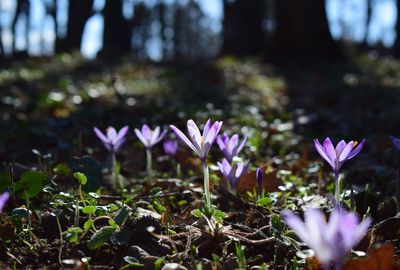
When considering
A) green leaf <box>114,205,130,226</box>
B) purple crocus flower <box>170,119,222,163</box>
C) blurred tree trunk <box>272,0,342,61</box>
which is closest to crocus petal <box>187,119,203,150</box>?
purple crocus flower <box>170,119,222,163</box>

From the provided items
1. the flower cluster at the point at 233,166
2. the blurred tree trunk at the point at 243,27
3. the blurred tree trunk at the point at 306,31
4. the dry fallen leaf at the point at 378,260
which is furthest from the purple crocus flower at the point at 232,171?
the blurred tree trunk at the point at 243,27

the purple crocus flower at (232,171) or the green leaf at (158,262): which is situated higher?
the purple crocus flower at (232,171)

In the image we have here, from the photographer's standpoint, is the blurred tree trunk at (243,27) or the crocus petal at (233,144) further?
the blurred tree trunk at (243,27)

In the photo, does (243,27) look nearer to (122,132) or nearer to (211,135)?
(122,132)

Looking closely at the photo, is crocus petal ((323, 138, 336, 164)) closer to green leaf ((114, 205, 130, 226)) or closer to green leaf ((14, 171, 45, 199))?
green leaf ((114, 205, 130, 226))

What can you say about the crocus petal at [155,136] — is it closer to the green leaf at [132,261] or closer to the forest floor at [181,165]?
the forest floor at [181,165]

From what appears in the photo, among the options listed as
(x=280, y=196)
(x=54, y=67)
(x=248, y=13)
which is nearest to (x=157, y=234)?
(x=280, y=196)
